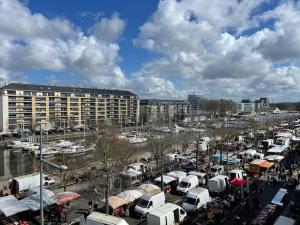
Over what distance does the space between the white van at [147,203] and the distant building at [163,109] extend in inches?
4677

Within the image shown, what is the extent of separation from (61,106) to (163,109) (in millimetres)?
75578

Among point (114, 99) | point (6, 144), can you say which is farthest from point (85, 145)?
point (114, 99)

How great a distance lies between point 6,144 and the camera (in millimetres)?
75562

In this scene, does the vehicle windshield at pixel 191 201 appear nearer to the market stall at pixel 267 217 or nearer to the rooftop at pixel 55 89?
the market stall at pixel 267 217

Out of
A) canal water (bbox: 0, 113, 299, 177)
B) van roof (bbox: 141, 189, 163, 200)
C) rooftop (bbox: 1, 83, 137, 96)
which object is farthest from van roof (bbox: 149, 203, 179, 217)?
Result: rooftop (bbox: 1, 83, 137, 96)

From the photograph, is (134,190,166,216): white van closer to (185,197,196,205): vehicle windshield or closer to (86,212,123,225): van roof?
(185,197,196,205): vehicle windshield

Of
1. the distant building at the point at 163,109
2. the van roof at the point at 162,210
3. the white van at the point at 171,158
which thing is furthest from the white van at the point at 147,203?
the distant building at the point at 163,109

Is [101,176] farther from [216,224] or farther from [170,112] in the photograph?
[170,112]

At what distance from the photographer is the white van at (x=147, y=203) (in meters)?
22.8

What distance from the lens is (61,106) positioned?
112 metres

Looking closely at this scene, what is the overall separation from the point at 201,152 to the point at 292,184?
78.3 ft

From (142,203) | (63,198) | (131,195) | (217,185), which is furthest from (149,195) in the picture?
(217,185)

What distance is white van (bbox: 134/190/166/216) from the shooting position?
22.8 m

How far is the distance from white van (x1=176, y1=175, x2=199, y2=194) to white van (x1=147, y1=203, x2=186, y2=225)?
21.4 feet
